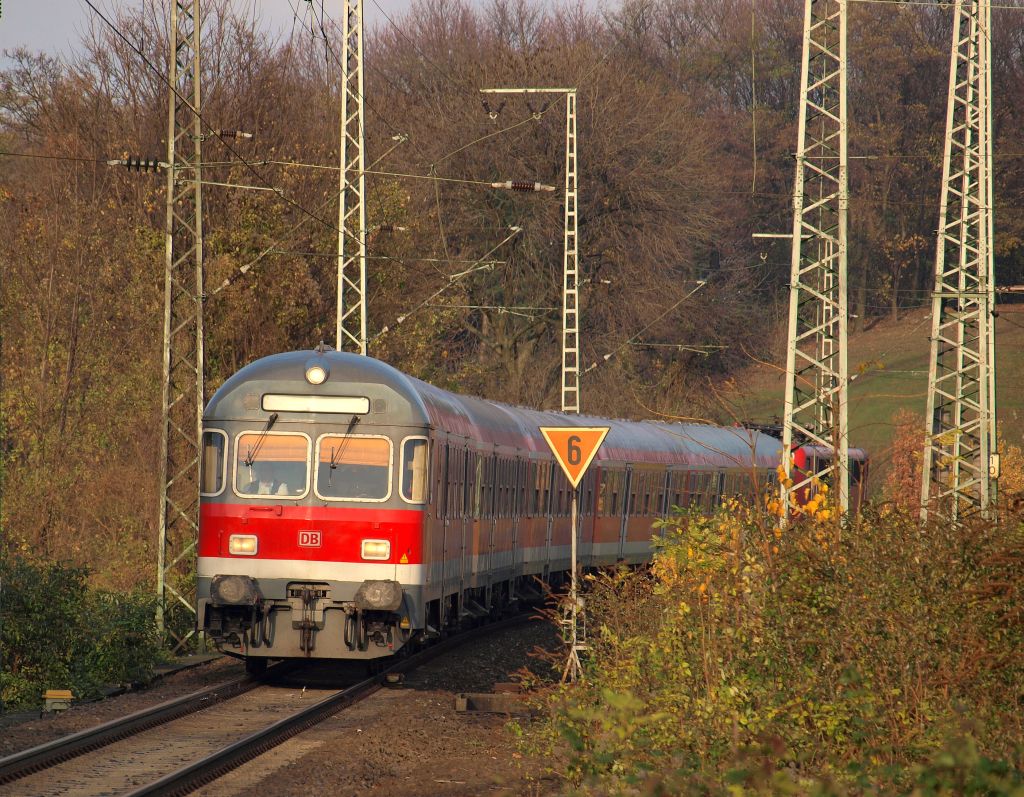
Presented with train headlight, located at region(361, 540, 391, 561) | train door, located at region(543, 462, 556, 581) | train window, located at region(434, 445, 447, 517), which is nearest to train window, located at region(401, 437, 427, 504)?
train headlight, located at region(361, 540, 391, 561)

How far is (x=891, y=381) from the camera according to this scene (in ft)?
223

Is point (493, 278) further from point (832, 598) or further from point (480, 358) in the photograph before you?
point (832, 598)

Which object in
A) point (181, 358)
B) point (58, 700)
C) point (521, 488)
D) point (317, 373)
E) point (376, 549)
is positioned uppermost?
point (181, 358)

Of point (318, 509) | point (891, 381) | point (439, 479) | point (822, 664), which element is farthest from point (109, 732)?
point (891, 381)

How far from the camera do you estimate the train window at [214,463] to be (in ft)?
50.9

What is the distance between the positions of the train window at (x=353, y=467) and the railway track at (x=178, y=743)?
6.20 feet

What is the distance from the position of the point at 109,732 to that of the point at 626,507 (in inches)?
739

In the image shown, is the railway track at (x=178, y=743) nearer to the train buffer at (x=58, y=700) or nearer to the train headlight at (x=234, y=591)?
the train headlight at (x=234, y=591)

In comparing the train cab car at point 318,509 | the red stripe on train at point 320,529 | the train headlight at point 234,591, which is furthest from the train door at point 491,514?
the train headlight at point 234,591

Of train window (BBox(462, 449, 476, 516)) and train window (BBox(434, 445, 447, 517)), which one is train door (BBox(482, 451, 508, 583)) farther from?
train window (BBox(434, 445, 447, 517))

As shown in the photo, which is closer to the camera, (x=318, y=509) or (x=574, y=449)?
(x=574, y=449)

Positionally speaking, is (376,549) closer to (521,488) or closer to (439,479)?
(439,479)

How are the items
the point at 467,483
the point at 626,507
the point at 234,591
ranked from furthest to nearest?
the point at 626,507, the point at 467,483, the point at 234,591

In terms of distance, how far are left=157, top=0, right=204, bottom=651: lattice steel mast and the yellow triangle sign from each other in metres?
3.68
